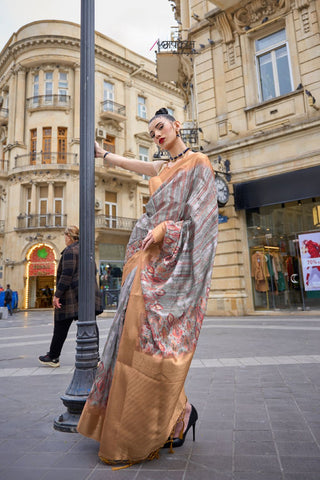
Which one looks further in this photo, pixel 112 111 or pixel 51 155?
pixel 112 111

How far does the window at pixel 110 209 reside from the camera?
27.8m

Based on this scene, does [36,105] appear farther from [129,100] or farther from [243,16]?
[243,16]

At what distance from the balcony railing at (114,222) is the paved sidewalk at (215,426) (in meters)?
21.8

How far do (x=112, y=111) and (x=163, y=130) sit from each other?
93.0ft

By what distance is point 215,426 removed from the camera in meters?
2.62

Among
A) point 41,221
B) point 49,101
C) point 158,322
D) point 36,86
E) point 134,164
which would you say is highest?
point 36,86

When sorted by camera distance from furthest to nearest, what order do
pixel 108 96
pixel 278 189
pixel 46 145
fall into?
pixel 108 96
pixel 46 145
pixel 278 189

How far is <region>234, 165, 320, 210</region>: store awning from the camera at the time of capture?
11117 mm

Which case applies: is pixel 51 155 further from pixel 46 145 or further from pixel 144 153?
pixel 144 153

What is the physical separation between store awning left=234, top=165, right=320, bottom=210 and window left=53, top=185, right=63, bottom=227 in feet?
53.8

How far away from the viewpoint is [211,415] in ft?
9.45

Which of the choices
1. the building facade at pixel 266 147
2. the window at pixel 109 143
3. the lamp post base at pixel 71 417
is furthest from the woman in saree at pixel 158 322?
the window at pixel 109 143

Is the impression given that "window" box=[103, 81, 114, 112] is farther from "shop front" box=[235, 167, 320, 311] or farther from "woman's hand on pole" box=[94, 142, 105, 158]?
"woman's hand on pole" box=[94, 142, 105, 158]

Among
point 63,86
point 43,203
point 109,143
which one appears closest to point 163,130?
point 43,203
